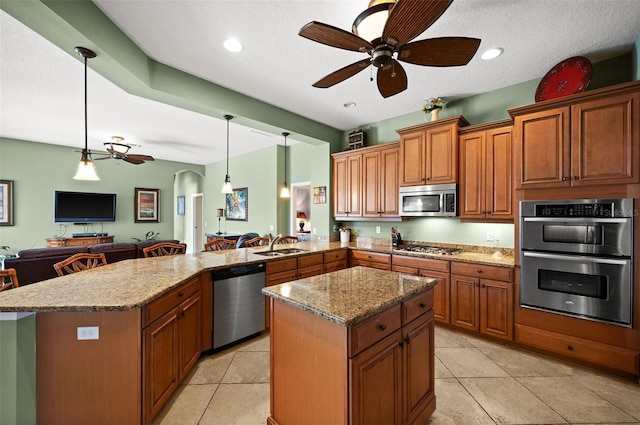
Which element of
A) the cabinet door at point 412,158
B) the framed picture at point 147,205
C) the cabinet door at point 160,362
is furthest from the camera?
the framed picture at point 147,205

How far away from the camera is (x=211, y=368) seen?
8.09 feet

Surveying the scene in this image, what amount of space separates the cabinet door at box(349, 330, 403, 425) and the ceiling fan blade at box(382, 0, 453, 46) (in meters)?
1.67

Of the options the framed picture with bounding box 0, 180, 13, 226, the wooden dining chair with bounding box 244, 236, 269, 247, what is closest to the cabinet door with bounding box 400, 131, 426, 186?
the wooden dining chair with bounding box 244, 236, 269, 247

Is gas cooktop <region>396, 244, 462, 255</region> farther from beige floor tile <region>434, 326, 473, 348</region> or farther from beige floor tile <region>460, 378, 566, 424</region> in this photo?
beige floor tile <region>460, 378, 566, 424</region>

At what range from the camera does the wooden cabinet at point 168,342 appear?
1.70 meters

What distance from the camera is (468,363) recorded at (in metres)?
2.54

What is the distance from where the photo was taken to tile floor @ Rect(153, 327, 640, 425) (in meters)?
1.86

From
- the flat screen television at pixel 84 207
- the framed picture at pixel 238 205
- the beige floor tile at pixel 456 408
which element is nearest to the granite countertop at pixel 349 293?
the beige floor tile at pixel 456 408

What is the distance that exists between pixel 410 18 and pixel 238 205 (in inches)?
254

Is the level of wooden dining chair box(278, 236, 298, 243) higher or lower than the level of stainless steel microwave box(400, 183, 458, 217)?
lower

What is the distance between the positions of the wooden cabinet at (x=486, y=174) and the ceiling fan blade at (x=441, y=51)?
5.68ft

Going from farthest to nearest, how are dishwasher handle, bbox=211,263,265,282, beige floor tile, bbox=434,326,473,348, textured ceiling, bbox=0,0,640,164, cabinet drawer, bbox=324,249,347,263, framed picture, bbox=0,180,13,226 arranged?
framed picture, bbox=0,180,13,226 < cabinet drawer, bbox=324,249,347,263 < beige floor tile, bbox=434,326,473,348 < dishwasher handle, bbox=211,263,265,282 < textured ceiling, bbox=0,0,640,164

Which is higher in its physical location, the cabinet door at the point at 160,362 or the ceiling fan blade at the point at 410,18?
the ceiling fan blade at the point at 410,18

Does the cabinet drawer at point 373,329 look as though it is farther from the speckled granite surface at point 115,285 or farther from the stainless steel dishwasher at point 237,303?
the stainless steel dishwasher at point 237,303
